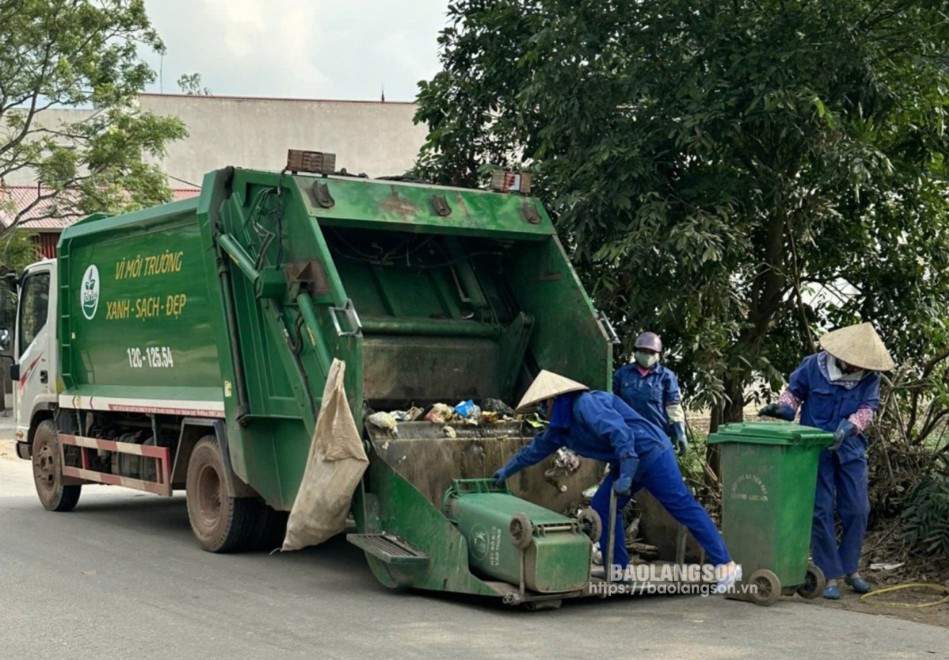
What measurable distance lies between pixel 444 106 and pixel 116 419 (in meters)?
4.06

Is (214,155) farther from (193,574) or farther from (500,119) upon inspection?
(193,574)

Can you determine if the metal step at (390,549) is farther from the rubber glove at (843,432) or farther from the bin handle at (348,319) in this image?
the rubber glove at (843,432)

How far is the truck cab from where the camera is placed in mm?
11383

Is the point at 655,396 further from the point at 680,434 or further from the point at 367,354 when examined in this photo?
the point at 367,354

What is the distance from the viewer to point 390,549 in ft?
23.0

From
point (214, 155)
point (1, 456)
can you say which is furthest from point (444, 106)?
point (214, 155)

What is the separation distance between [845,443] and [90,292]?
648cm

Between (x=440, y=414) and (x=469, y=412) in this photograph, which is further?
(x=469, y=412)

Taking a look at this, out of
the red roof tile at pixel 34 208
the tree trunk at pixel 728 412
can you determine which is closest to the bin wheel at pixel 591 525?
the tree trunk at pixel 728 412

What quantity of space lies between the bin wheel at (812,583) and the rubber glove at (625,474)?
1.21m

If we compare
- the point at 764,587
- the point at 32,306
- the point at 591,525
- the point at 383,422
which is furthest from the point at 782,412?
the point at 32,306

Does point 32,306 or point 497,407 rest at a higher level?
point 32,306

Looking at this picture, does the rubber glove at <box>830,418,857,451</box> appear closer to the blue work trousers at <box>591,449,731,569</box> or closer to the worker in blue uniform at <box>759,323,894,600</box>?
the worker in blue uniform at <box>759,323,894,600</box>

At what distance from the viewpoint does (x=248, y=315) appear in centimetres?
839
